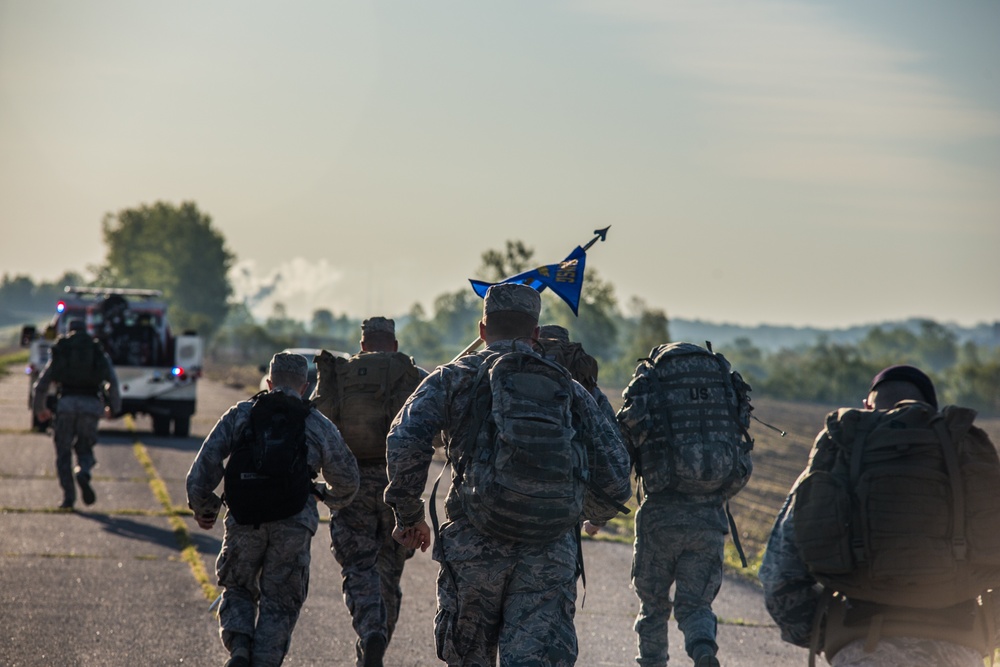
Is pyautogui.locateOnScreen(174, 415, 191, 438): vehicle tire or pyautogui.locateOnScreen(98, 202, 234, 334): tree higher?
pyautogui.locateOnScreen(98, 202, 234, 334): tree

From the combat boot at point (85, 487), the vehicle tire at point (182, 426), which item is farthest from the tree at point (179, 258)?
the combat boot at point (85, 487)

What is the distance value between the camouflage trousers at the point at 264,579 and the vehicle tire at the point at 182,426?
18341 mm

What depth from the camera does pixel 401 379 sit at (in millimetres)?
7879

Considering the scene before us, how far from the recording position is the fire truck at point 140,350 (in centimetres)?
2380

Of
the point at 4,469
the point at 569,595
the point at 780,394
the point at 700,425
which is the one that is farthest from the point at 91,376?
the point at 780,394

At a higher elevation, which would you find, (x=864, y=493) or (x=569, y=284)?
(x=569, y=284)

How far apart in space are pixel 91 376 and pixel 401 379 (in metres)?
6.67

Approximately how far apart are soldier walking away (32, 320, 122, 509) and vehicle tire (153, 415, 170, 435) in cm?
1092

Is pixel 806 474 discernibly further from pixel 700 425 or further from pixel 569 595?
pixel 700 425

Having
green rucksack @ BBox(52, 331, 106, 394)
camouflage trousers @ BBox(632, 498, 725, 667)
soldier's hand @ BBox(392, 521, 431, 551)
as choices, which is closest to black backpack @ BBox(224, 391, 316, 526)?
soldier's hand @ BBox(392, 521, 431, 551)

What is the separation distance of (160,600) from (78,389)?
4394 mm

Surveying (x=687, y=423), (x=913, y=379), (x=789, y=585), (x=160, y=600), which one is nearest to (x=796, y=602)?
(x=789, y=585)

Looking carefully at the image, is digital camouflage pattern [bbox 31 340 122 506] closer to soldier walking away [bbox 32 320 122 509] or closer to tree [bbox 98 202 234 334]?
soldier walking away [bbox 32 320 122 509]

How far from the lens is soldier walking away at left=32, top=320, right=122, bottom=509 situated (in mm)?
13492
